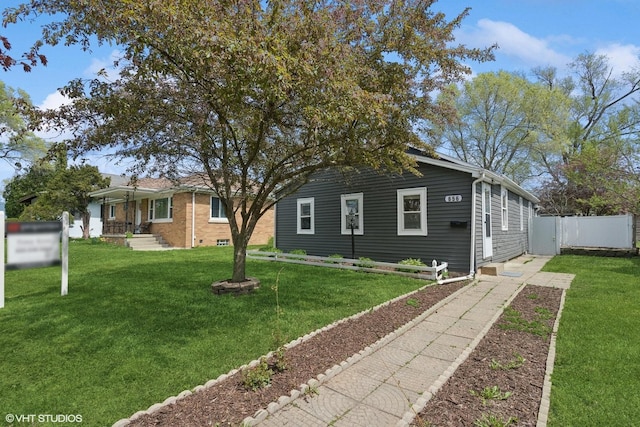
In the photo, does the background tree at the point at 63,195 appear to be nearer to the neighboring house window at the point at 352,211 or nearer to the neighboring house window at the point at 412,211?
the neighboring house window at the point at 352,211

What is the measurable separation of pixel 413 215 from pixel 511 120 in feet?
59.7

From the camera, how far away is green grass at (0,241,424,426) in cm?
289

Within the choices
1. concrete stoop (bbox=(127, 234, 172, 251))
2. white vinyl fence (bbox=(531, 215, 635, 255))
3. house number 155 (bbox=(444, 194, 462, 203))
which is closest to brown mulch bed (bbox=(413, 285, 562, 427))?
house number 155 (bbox=(444, 194, 462, 203))

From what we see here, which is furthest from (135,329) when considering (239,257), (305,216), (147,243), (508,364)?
(147,243)

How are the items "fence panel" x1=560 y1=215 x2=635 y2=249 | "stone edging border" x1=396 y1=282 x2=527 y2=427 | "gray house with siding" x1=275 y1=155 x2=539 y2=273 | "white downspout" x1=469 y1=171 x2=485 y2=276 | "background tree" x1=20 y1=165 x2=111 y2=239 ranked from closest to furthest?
"stone edging border" x1=396 y1=282 x2=527 y2=427 → "white downspout" x1=469 y1=171 x2=485 y2=276 → "gray house with siding" x1=275 y1=155 x2=539 y2=273 → "fence panel" x1=560 y1=215 x2=635 y2=249 → "background tree" x1=20 y1=165 x2=111 y2=239

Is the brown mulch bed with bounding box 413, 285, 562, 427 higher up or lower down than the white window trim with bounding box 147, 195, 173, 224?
lower down

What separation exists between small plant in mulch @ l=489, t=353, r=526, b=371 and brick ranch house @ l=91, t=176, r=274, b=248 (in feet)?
45.0

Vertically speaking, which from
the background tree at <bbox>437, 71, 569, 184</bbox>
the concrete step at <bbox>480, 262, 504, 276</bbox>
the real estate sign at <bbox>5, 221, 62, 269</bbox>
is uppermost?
the background tree at <bbox>437, 71, 569, 184</bbox>

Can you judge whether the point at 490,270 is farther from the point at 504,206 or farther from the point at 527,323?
the point at 527,323

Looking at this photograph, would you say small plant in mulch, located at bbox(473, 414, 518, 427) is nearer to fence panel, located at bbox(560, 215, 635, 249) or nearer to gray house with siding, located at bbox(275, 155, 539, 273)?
gray house with siding, located at bbox(275, 155, 539, 273)

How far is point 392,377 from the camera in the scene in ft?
10.6

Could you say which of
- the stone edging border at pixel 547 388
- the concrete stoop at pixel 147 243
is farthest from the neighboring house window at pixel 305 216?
the stone edging border at pixel 547 388

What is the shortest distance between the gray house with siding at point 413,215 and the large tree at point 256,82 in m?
3.42

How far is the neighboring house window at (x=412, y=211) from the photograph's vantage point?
973 centimetres
